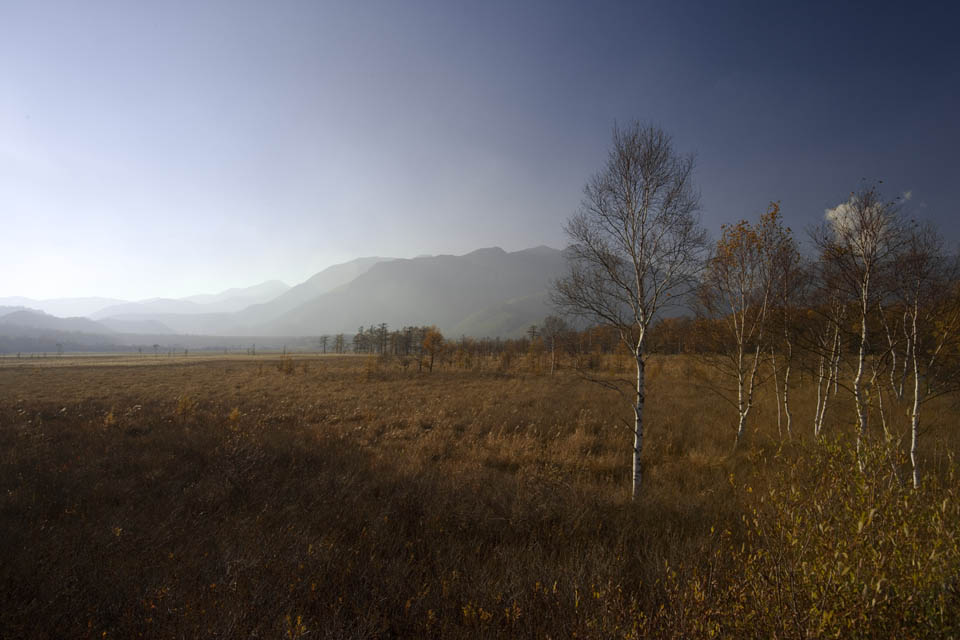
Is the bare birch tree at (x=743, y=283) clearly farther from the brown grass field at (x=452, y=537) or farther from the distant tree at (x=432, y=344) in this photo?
the distant tree at (x=432, y=344)

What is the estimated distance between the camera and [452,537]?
193 inches

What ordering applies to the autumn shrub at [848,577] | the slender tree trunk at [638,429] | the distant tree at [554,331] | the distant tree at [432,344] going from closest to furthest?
the autumn shrub at [848,577] → the slender tree trunk at [638,429] → the distant tree at [554,331] → the distant tree at [432,344]

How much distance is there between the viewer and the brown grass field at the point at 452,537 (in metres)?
2.66

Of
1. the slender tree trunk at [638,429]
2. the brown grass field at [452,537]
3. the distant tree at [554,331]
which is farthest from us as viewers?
the distant tree at [554,331]

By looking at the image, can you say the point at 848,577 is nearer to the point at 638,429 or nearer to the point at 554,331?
the point at 638,429

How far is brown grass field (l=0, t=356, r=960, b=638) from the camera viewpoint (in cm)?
266

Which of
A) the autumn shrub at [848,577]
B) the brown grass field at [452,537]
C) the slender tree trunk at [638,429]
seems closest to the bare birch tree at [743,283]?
the brown grass field at [452,537]

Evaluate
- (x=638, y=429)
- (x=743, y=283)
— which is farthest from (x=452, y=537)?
(x=743, y=283)

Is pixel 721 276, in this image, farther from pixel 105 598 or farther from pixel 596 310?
pixel 105 598

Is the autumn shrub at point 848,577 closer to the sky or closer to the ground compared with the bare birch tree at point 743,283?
closer to the ground

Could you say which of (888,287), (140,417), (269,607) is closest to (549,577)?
(269,607)

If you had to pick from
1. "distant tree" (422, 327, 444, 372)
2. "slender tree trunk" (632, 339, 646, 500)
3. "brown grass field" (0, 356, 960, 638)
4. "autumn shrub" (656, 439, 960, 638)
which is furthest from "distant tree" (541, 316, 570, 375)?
"distant tree" (422, 327, 444, 372)

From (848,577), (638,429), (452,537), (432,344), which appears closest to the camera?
(848,577)

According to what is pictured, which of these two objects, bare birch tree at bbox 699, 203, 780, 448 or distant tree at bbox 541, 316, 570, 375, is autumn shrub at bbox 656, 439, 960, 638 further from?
bare birch tree at bbox 699, 203, 780, 448
